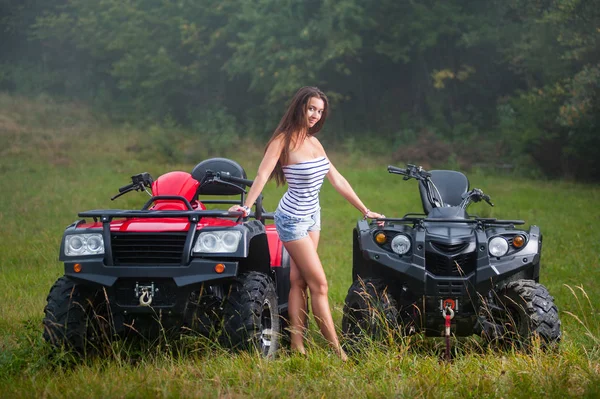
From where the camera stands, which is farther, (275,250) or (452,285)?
(275,250)

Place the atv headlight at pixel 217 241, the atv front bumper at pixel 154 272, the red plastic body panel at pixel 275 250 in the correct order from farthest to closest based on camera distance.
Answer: the red plastic body panel at pixel 275 250 → the atv headlight at pixel 217 241 → the atv front bumper at pixel 154 272

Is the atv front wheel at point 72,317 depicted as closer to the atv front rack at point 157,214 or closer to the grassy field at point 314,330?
the grassy field at point 314,330

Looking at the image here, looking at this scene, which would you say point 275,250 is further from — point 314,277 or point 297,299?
point 314,277

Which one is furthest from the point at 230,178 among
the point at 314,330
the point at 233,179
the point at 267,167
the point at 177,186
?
the point at 314,330

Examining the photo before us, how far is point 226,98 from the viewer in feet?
147

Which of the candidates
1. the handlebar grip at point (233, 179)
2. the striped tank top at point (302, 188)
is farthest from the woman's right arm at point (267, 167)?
the handlebar grip at point (233, 179)

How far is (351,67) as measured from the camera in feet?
134

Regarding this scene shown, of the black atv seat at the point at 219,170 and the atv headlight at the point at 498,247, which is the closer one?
the atv headlight at the point at 498,247

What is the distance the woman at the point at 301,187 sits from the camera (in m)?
6.35

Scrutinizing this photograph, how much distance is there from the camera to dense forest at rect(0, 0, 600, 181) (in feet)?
98.9

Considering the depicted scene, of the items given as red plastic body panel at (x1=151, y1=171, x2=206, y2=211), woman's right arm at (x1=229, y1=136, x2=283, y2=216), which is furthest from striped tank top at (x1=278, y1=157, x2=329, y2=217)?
red plastic body panel at (x1=151, y1=171, x2=206, y2=211)

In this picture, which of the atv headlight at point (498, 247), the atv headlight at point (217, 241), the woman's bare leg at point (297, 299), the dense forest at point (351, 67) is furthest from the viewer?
the dense forest at point (351, 67)

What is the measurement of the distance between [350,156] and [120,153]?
319 inches

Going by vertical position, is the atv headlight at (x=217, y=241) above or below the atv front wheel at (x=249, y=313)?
above
